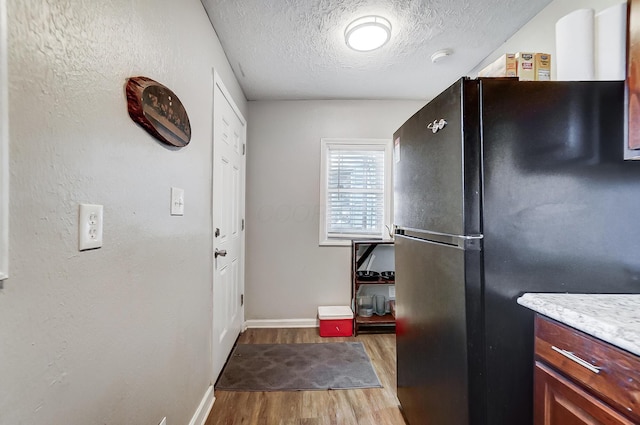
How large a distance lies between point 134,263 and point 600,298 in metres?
1.61

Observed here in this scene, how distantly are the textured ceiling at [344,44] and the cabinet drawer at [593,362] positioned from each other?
1725 millimetres

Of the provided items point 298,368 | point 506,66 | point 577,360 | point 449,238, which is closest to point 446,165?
point 449,238

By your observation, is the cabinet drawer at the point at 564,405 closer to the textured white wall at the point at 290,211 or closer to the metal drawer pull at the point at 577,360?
the metal drawer pull at the point at 577,360

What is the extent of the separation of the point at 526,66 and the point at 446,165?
1.98 feet

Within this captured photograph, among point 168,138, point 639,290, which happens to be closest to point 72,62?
point 168,138

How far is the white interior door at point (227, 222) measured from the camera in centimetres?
193

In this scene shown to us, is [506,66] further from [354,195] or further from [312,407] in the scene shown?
[312,407]

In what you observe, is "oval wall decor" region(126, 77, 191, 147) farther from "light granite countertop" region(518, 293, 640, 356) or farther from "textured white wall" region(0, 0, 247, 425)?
"light granite countertop" region(518, 293, 640, 356)

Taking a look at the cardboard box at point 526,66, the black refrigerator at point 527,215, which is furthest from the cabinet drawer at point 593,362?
the cardboard box at point 526,66

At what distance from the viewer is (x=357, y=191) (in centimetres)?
304

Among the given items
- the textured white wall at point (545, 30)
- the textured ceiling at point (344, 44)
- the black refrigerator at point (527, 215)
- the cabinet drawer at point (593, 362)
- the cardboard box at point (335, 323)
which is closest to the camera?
the cabinet drawer at point (593, 362)

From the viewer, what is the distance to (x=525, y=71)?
1.25m

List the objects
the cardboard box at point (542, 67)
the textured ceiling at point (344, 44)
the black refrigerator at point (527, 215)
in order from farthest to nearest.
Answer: the textured ceiling at point (344, 44)
the cardboard box at point (542, 67)
the black refrigerator at point (527, 215)

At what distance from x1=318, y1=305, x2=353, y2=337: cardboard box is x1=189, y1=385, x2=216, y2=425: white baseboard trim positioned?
3.82 feet
